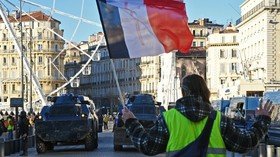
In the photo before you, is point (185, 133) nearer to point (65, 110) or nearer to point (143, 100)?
point (65, 110)

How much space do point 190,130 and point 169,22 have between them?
3.30m

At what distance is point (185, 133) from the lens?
20.9 ft

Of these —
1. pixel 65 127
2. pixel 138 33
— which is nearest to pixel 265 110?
pixel 138 33

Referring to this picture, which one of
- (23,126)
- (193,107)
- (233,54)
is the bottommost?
(23,126)

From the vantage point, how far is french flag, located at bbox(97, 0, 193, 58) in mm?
8977

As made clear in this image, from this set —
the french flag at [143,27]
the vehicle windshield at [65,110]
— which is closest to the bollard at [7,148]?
the vehicle windshield at [65,110]

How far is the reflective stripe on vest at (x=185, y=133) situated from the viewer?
250 inches

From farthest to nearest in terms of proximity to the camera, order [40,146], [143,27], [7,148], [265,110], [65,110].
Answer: [65,110] < [7,148] < [40,146] < [143,27] < [265,110]

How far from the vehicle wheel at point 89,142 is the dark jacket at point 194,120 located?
25.1 metres

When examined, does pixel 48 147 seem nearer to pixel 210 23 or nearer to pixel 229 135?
pixel 229 135

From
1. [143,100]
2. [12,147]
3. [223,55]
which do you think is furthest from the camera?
[223,55]

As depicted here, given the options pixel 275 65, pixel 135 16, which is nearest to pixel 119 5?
pixel 135 16

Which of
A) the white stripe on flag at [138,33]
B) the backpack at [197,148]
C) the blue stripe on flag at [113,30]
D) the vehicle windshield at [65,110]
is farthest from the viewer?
the vehicle windshield at [65,110]

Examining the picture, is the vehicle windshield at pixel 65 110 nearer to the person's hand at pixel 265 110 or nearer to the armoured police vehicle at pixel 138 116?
the armoured police vehicle at pixel 138 116
